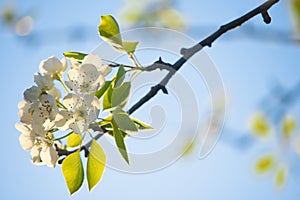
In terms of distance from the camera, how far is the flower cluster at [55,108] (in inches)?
22.6

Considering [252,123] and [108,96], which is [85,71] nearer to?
[108,96]

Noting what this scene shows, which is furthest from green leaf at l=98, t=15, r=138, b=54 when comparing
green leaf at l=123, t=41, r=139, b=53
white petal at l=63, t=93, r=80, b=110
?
white petal at l=63, t=93, r=80, b=110

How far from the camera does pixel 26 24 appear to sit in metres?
1.44

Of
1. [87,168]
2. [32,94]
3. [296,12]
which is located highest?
[296,12]

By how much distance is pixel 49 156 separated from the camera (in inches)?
23.9

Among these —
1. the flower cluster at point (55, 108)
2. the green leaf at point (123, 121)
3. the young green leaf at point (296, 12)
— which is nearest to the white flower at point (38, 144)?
the flower cluster at point (55, 108)

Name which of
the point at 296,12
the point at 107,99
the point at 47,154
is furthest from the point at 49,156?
the point at 296,12

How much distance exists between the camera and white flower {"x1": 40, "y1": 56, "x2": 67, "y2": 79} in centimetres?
65

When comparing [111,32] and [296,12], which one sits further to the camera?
[296,12]

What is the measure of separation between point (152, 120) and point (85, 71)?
0.39 feet

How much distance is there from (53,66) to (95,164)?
0.15 m

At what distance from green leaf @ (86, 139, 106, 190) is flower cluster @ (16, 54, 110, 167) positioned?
35mm

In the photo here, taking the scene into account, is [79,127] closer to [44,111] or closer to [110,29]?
[44,111]

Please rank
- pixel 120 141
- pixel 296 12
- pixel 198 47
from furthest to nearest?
1. pixel 296 12
2. pixel 198 47
3. pixel 120 141
